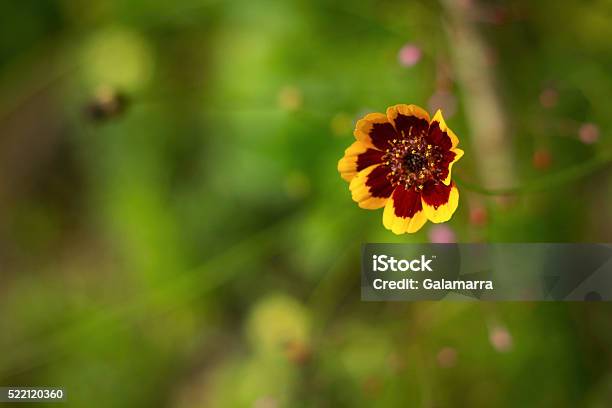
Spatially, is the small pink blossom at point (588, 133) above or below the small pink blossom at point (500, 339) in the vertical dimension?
above

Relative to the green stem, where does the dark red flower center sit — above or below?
below

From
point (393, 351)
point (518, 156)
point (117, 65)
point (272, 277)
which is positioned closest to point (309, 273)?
point (272, 277)

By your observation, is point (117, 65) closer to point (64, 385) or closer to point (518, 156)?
point (64, 385)

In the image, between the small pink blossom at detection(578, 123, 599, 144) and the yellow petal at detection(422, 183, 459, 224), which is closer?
the yellow petal at detection(422, 183, 459, 224)

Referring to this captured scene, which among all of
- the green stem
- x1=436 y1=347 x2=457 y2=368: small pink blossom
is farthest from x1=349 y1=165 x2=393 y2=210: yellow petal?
x1=436 y1=347 x2=457 y2=368: small pink blossom

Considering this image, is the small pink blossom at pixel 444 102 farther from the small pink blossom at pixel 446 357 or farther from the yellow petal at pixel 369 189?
the small pink blossom at pixel 446 357

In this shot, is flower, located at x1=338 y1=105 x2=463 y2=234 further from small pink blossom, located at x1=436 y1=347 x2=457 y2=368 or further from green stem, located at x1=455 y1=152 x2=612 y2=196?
small pink blossom, located at x1=436 y1=347 x2=457 y2=368

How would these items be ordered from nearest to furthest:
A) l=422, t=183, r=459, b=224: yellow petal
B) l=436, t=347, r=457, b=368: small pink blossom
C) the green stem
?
l=422, t=183, r=459, b=224: yellow petal → the green stem → l=436, t=347, r=457, b=368: small pink blossom

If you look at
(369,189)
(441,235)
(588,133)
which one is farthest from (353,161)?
(588,133)

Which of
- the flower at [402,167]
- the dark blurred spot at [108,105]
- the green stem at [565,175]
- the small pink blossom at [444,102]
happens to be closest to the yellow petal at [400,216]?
the flower at [402,167]
